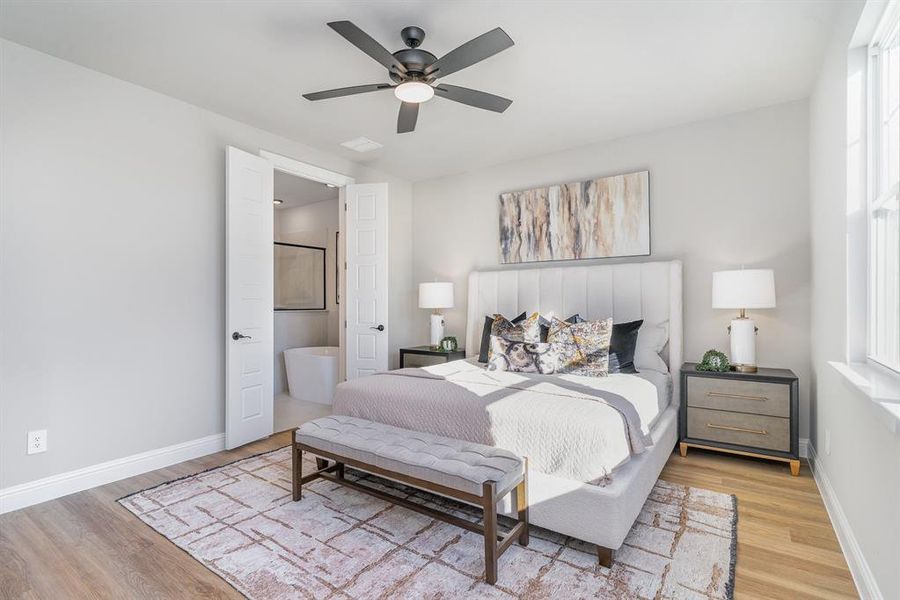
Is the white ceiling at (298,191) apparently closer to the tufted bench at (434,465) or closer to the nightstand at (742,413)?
the tufted bench at (434,465)

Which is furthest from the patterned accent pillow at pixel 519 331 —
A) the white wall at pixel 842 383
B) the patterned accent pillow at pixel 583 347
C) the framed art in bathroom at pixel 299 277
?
the framed art in bathroom at pixel 299 277

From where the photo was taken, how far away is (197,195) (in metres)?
3.37

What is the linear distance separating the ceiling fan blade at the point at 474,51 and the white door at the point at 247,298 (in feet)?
6.46

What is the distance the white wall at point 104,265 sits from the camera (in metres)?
2.51

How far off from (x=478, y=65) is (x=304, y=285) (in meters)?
4.51

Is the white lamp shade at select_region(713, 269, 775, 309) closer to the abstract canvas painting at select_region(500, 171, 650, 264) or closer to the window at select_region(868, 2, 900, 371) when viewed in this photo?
the abstract canvas painting at select_region(500, 171, 650, 264)

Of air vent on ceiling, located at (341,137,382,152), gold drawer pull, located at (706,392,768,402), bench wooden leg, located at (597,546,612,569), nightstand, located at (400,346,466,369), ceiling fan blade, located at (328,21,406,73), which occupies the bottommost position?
bench wooden leg, located at (597,546,612,569)

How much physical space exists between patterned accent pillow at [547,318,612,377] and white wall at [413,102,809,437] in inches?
36.9

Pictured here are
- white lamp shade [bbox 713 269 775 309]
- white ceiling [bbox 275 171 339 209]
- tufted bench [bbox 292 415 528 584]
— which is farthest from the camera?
white ceiling [bbox 275 171 339 209]

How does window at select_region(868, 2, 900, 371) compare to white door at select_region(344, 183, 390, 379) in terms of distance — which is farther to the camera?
white door at select_region(344, 183, 390, 379)

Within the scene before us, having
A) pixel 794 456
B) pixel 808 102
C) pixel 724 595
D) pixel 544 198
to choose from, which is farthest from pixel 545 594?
pixel 808 102

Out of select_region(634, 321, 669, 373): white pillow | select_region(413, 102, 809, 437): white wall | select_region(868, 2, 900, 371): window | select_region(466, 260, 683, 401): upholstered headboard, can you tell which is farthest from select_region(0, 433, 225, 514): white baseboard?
select_region(868, 2, 900, 371): window

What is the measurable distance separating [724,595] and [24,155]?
4096mm

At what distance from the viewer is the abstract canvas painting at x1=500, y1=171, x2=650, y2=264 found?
3820 mm
